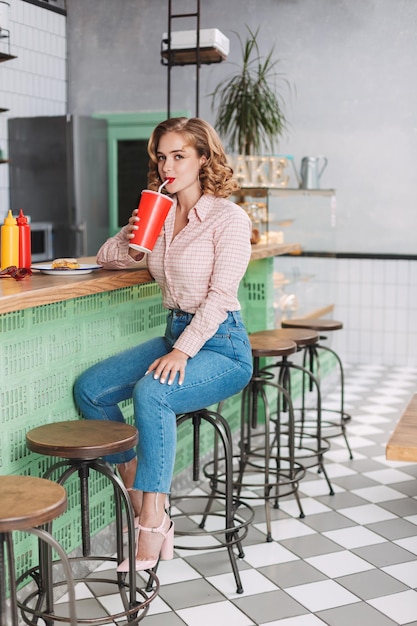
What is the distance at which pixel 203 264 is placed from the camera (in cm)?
274

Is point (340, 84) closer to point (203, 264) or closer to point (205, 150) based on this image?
point (205, 150)

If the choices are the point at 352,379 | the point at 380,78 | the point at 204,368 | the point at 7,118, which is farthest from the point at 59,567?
the point at 380,78

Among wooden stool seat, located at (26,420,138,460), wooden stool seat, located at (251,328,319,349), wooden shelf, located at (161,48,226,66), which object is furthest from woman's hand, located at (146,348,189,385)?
wooden shelf, located at (161,48,226,66)

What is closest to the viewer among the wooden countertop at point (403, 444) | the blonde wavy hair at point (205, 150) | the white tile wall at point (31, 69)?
the wooden countertop at point (403, 444)

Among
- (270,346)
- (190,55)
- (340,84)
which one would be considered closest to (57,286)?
(270,346)

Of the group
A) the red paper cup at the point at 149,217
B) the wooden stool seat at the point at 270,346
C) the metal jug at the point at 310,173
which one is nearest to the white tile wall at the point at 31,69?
the metal jug at the point at 310,173

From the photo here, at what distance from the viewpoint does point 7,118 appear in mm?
6723

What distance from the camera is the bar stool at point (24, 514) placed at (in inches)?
67.0

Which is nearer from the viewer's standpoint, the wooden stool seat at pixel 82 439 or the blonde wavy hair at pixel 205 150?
the wooden stool seat at pixel 82 439

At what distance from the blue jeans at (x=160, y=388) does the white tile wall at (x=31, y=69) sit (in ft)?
13.5

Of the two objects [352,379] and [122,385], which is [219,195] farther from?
[352,379]

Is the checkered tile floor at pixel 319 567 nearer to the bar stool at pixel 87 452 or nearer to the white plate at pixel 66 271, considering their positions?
the bar stool at pixel 87 452

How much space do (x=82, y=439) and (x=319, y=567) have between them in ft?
4.00

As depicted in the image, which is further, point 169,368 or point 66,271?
point 66,271
